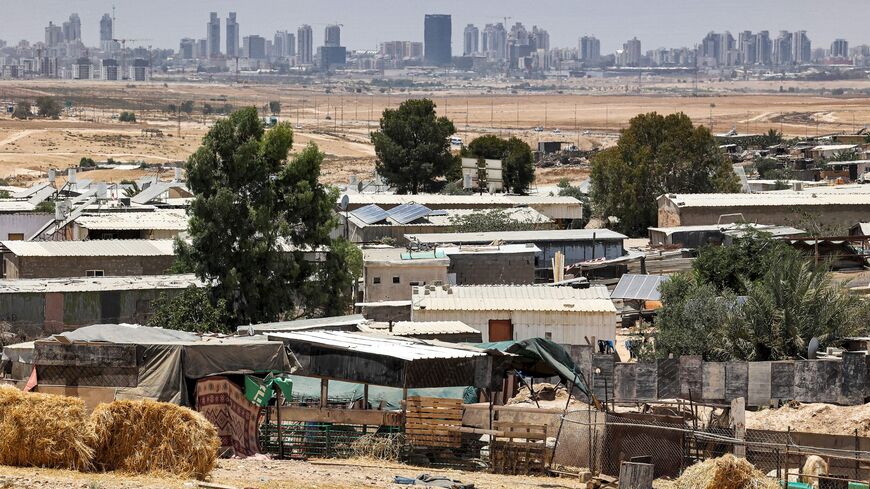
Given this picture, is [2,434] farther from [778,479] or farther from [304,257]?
[304,257]

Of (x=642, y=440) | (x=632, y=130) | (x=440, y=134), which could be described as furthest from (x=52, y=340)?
(x=440, y=134)

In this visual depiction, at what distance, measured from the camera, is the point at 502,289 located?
2583 cm

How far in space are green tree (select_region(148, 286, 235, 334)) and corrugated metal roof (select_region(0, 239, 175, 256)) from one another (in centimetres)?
352

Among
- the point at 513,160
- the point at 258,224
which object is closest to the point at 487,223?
the point at 258,224

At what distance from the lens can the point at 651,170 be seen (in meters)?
46.3

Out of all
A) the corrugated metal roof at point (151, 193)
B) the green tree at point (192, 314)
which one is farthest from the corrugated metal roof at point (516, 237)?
the corrugated metal roof at point (151, 193)

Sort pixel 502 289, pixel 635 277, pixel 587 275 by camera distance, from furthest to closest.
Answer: pixel 587 275 < pixel 635 277 < pixel 502 289

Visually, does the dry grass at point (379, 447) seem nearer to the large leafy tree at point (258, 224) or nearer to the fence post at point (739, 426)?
the fence post at point (739, 426)

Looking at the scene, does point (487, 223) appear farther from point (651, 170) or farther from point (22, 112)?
point (22, 112)

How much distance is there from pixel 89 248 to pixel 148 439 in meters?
16.5

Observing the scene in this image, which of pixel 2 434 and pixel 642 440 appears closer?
pixel 2 434

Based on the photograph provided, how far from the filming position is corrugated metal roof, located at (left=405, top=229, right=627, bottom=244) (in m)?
33.4

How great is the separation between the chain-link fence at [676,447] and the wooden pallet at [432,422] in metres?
1.19

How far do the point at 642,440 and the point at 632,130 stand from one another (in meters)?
33.1
